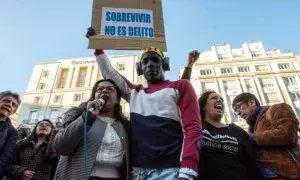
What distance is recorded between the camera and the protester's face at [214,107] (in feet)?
10.6

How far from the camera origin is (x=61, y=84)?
32.6 m

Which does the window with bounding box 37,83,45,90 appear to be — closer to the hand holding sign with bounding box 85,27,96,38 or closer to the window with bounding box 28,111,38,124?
the window with bounding box 28,111,38,124

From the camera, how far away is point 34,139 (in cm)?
396

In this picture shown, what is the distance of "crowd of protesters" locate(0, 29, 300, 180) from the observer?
84.7 inches

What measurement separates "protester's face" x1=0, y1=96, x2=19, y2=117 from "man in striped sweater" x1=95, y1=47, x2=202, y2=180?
78.9 inches

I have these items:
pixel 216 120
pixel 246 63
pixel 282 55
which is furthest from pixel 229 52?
pixel 216 120

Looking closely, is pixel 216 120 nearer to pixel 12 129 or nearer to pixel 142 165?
pixel 142 165

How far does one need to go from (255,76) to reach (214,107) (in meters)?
36.5

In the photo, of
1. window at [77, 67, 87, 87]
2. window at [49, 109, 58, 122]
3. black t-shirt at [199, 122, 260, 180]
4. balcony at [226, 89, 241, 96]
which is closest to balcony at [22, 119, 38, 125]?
window at [49, 109, 58, 122]

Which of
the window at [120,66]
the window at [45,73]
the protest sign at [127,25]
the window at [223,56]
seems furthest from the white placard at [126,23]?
the window at [223,56]

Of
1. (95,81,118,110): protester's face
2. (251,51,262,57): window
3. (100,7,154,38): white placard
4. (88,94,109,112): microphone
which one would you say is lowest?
(88,94,109,112): microphone

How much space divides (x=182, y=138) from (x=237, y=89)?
35.3 metres

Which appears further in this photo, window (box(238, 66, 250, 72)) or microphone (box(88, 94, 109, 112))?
window (box(238, 66, 250, 72))

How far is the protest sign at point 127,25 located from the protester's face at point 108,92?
0.47m
